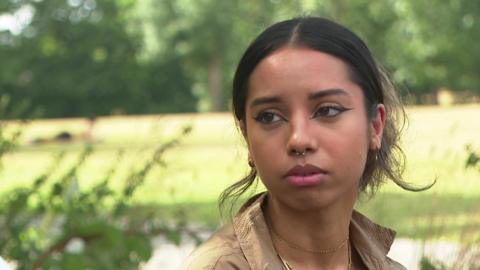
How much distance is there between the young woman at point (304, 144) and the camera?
1.81 m

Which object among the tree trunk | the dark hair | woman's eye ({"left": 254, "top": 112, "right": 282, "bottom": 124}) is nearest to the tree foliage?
the tree trunk

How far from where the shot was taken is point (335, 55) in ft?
6.26

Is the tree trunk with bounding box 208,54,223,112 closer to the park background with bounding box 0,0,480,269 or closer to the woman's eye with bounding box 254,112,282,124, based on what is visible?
the park background with bounding box 0,0,480,269

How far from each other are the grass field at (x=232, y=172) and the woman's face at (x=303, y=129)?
1.48 feet

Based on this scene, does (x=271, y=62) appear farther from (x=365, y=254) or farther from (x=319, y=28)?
(x=365, y=254)

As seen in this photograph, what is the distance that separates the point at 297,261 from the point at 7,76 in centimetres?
4990

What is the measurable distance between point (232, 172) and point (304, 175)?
5.98m

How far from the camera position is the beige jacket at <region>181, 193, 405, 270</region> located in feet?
5.91

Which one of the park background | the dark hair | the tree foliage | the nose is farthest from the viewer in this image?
the tree foliage

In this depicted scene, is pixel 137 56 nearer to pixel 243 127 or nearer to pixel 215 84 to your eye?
pixel 215 84

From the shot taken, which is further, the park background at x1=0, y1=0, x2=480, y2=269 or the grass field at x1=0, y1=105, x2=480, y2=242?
the park background at x1=0, y1=0, x2=480, y2=269

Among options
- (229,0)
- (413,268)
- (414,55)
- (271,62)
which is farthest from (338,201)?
(229,0)

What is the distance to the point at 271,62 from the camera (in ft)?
6.15

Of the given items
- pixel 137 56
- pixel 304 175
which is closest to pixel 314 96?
pixel 304 175
